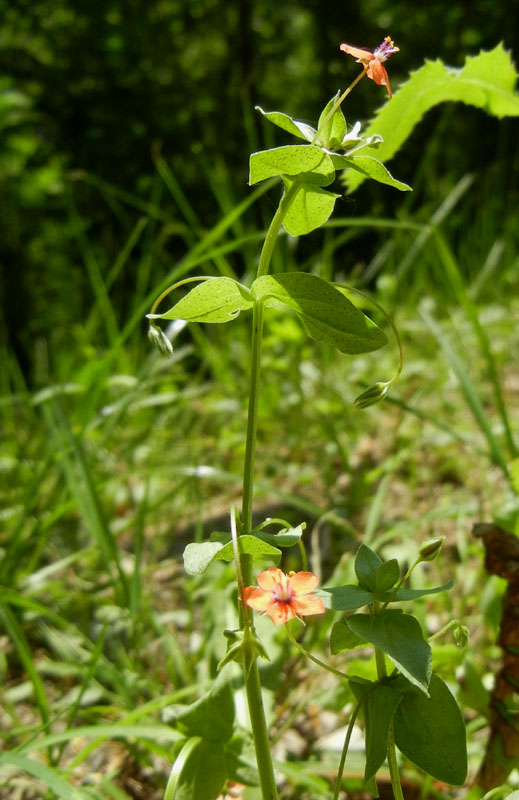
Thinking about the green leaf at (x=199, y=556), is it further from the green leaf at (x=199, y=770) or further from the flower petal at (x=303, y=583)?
the green leaf at (x=199, y=770)

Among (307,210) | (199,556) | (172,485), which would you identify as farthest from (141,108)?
(199,556)

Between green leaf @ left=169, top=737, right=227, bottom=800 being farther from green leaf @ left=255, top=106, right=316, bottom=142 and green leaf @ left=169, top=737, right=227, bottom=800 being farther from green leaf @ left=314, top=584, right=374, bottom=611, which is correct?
green leaf @ left=255, top=106, right=316, bottom=142

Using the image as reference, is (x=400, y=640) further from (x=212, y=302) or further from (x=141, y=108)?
(x=141, y=108)

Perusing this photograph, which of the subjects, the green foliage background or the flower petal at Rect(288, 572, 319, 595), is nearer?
the flower petal at Rect(288, 572, 319, 595)

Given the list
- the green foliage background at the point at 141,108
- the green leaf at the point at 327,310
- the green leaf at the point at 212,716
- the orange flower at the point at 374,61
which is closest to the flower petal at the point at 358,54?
the orange flower at the point at 374,61

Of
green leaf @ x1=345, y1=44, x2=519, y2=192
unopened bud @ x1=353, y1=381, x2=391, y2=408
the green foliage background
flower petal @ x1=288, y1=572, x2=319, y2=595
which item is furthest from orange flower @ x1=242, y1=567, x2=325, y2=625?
the green foliage background

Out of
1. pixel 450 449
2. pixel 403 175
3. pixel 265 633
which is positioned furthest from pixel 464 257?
pixel 265 633
